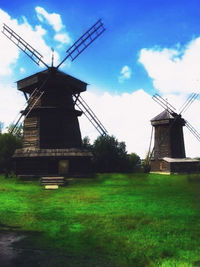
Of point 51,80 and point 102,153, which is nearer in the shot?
point 51,80

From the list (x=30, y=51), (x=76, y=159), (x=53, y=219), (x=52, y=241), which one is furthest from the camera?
(x=30, y=51)

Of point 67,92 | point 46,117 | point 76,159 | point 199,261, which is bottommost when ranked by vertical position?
point 199,261

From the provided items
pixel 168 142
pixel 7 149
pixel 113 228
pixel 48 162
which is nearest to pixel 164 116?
pixel 168 142

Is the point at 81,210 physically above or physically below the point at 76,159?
below

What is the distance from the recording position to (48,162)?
23.6m

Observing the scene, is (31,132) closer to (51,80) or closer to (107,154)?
(51,80)

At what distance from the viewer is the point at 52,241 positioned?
21.7 ft

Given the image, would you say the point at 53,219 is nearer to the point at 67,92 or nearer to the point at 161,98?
the point at 67,92

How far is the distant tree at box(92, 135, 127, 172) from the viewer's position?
29094 mm


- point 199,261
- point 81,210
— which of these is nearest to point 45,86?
point 81,210

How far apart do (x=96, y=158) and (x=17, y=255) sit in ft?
76.8

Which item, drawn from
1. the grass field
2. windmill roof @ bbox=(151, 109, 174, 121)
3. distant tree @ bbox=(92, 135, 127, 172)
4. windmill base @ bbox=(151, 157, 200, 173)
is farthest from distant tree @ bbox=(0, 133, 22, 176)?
windmill roof @ bbox=(151, 109, 174, 121)

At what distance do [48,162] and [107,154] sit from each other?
26.1 ft

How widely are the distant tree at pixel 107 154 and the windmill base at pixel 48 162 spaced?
5017 mm
